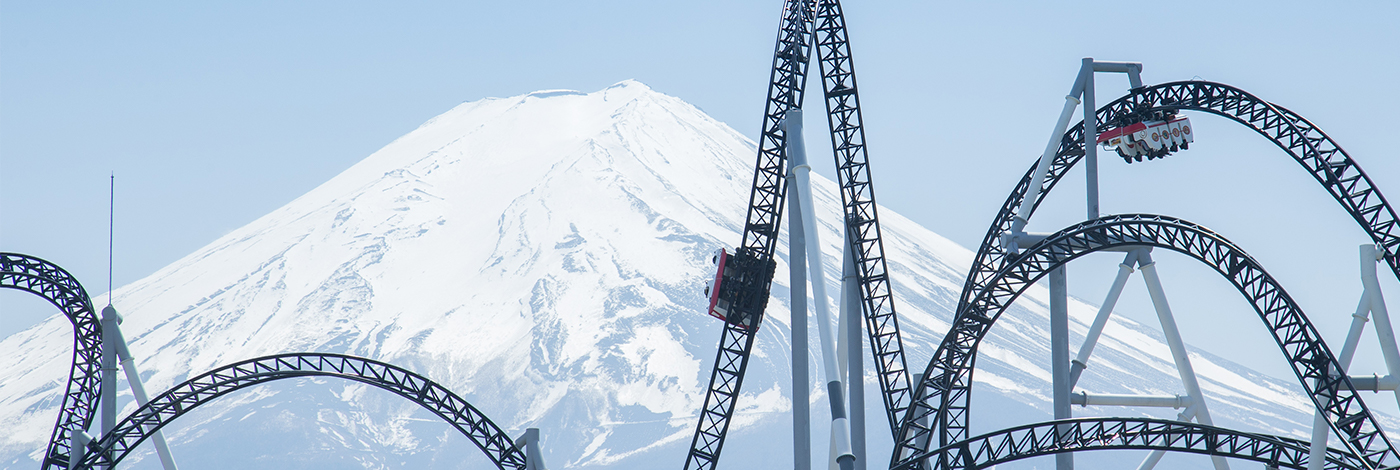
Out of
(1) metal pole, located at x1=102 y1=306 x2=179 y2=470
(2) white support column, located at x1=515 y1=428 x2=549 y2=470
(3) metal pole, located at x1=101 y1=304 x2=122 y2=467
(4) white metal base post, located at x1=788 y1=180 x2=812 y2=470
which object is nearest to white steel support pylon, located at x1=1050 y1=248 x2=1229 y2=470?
(4) white metal base post, located at x1=788 y1=180 x2=812 y2=470

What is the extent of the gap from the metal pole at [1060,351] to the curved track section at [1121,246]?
63 centimetres

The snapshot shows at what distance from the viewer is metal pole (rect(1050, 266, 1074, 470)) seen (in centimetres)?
2939

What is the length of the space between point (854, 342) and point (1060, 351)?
5.67 meters

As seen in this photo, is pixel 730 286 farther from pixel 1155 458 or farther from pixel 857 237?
pixel 1155 458

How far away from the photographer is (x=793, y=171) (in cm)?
3167

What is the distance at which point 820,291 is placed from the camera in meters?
28.4

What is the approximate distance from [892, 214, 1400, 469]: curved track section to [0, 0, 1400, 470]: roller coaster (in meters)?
0.03

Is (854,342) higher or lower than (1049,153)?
lower

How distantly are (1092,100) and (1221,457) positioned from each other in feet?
25.9

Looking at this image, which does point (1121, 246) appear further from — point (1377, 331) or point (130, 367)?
point (130, 367)

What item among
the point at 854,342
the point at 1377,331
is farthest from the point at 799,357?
the point at 1377,331

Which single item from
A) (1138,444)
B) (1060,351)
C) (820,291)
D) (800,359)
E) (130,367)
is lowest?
(1138,444)

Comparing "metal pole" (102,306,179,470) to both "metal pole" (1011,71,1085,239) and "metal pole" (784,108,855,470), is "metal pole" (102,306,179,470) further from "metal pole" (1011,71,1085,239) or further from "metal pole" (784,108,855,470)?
"metal pole" (1011,71,1085,239)

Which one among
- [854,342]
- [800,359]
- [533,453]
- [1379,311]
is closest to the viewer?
[1379,311]
